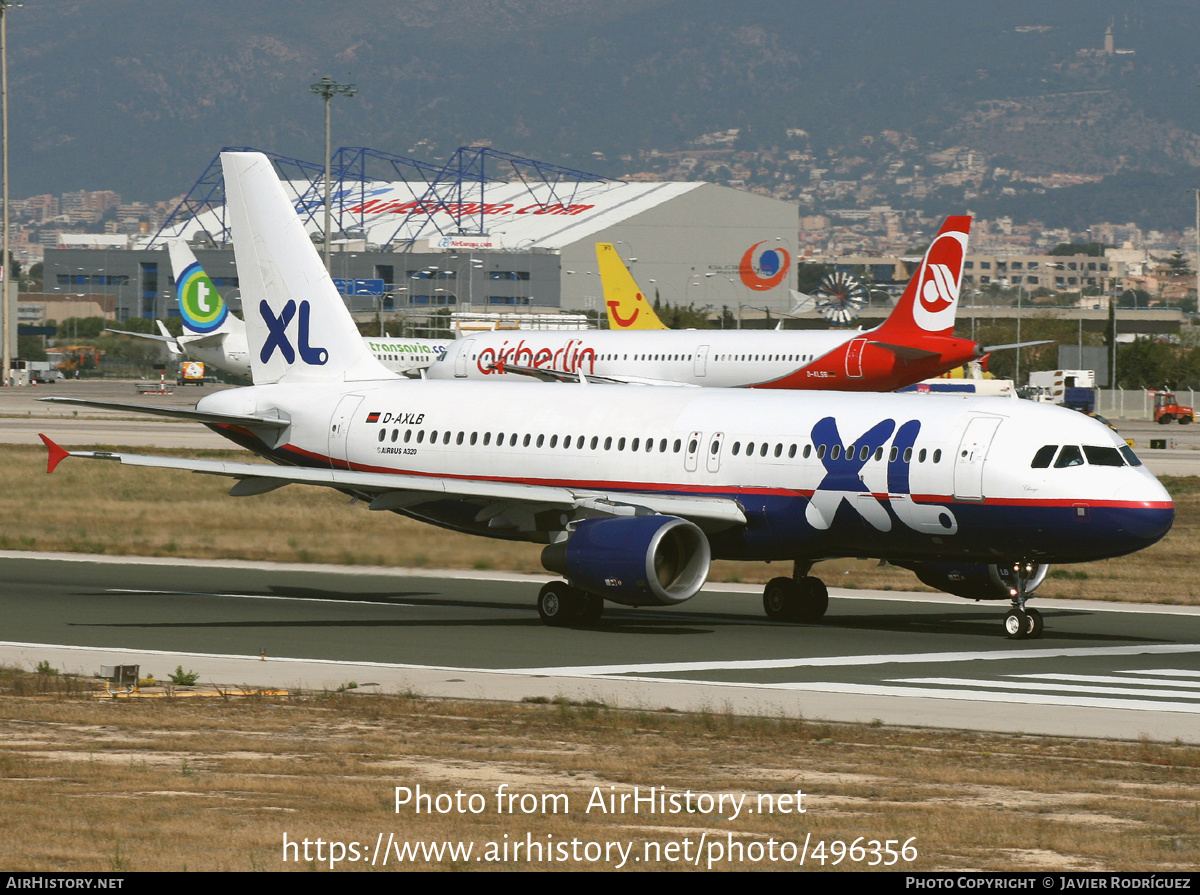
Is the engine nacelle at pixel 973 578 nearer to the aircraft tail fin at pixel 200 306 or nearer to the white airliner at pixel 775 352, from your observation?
the white airliner at pixel 775 352

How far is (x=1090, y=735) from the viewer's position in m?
20.5

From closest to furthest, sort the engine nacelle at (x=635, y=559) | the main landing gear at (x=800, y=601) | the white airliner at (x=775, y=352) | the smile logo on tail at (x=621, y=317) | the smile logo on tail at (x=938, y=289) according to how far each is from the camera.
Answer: the engine nacelle at (x=635, y=559)
the main landing gear at (x=800, y=601)
the white airliner at (x=775, y=352)
the smile logo on tail at (x=938, y=289)
the smile logo on tail at (x=621, y=317)

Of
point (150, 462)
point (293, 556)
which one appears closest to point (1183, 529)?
point (293, 556)

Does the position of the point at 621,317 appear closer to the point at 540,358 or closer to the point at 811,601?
the point at 540,358

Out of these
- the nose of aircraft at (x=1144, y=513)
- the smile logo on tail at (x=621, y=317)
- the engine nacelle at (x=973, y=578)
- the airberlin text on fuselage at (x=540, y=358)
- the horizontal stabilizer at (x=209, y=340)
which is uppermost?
the smile logo on tail at (x=621, y=317)

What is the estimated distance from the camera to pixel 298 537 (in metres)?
41.8

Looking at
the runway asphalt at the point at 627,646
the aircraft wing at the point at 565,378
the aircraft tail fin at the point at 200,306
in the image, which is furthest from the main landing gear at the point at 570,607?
the aircraft tail fin at the point at 200,306

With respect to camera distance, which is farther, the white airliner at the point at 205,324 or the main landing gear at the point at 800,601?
the white airliner at the point at 205,324

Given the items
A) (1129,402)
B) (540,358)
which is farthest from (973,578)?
(1129,402)

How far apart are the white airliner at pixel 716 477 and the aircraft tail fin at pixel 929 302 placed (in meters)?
33.6

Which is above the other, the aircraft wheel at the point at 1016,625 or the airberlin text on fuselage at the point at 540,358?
the airberlin text on fuselage at the point at 540,358

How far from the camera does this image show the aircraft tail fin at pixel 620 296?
281 ft
